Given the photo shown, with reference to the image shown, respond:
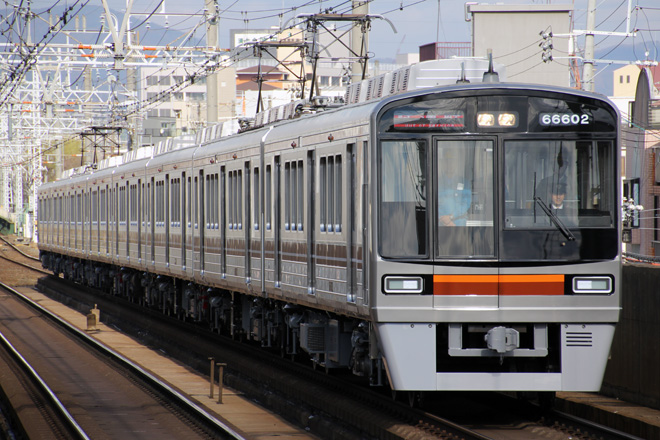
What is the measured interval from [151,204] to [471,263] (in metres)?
14.7

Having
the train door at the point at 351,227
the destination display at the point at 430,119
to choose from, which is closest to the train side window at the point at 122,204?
the train door at the point at 351,227

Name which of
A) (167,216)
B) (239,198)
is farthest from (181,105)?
(239,198)

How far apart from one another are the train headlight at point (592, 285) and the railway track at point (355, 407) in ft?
3.74

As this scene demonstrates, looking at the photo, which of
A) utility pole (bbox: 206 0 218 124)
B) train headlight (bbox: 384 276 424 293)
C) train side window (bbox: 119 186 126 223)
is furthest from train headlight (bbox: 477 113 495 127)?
utility pole (bbox: 206 0 218 124)

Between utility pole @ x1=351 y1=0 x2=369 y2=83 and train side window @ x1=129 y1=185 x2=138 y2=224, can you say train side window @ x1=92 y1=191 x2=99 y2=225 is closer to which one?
train side window @ x1=129 y1=185 x2=138 y2=224

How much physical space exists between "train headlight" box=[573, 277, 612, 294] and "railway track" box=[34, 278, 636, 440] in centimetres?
114

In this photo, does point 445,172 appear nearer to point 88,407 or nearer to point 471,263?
point 471,263

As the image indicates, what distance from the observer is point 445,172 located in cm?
1002

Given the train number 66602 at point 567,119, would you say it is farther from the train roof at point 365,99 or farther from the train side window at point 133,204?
the train side window at point 133,204

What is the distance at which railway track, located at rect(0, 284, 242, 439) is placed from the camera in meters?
11.8

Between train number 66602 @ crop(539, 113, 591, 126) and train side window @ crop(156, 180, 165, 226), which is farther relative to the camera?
train side window @ crop(156, 180, 165, 226)

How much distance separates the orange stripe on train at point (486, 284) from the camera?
982 centimetres

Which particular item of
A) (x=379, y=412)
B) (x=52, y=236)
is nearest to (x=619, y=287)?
(x=379, y=412)

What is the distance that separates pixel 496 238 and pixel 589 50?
20.3 metres
